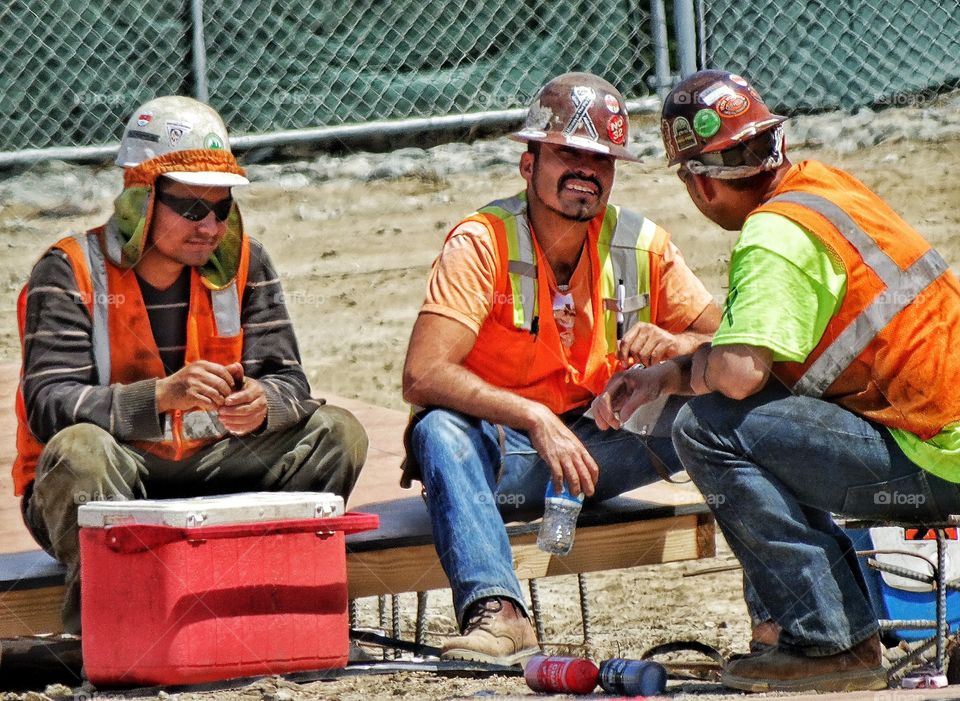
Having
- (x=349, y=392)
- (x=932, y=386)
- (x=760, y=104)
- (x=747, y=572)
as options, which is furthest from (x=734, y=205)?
(x=349, y=392)

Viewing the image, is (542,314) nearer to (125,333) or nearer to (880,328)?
(125,333)

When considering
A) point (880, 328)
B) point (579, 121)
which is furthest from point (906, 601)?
point (880, 328)

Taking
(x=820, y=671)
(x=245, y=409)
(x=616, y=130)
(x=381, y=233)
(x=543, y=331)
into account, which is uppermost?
(x=381, y=233)

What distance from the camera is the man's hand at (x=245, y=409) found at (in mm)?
4645

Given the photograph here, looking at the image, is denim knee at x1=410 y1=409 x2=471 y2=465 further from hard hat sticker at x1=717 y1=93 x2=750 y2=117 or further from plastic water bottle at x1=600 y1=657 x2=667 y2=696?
hard hat sticker at x1=717 y1=93 x2=750 y2=117

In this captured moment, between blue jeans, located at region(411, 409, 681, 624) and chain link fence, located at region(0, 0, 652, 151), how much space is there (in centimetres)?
555

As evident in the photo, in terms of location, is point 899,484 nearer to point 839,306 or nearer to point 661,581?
point 839,306

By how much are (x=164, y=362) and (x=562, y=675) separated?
1777 mm

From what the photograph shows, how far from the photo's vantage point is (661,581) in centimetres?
773

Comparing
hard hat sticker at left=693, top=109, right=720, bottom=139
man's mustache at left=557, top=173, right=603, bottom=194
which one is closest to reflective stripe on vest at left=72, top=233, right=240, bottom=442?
man's mustache at left=557, top=173, right=603, bottom=194

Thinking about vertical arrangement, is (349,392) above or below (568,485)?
above

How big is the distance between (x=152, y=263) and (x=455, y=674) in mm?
1659

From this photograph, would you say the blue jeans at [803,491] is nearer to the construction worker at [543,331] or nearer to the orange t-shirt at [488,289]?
the construction worker at [543,331]

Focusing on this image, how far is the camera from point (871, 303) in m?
3.79
